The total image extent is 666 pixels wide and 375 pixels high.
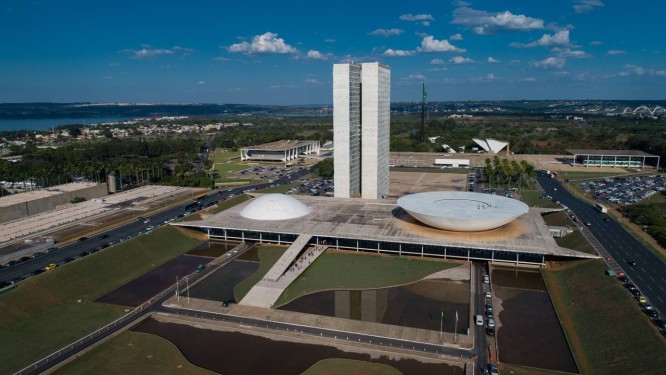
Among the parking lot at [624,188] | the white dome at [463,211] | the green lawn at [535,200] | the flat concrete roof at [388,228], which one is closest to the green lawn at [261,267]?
the flat concrete roof at [388,228]

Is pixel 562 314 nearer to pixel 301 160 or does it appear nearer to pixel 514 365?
pixel 514 365

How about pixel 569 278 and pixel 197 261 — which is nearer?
pixel 569 278

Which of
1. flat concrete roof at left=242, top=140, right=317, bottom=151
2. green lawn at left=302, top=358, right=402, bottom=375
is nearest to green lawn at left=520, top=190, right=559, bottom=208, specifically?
green lawn at left=302, top=358, right=402, bottom=375

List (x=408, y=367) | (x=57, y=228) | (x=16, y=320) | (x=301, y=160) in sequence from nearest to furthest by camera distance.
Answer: (x=408, y=367) < (x=16, y=320) < (x=57, y=228) < (x=301, y=160)

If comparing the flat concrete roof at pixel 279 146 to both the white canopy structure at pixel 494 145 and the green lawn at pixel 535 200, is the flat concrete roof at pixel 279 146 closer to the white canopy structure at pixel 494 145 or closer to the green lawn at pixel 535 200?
the white canopy structure at pixel 494 145

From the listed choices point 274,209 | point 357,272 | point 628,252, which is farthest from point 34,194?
point 628,252

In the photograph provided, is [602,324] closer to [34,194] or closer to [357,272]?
[357,272]

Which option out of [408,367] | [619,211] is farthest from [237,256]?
[619,211]
